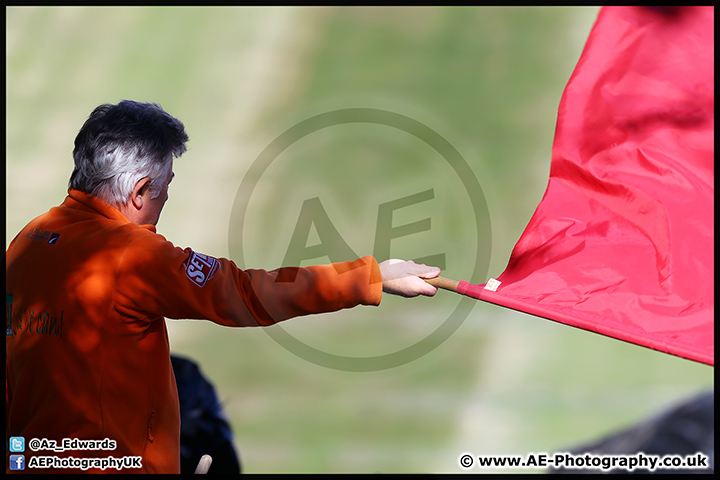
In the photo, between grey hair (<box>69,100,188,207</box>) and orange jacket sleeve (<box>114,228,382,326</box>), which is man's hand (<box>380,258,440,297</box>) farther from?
grey hair (<box>69,100,188,207</box>)

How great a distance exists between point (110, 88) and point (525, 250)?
9.03 feet

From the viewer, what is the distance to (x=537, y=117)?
12.8 feet

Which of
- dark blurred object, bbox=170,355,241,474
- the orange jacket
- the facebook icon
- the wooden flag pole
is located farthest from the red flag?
dark blurred object, bbox=170,355,241,474

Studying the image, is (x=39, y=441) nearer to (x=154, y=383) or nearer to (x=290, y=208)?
(x=154, y=383)

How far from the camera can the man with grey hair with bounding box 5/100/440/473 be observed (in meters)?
1.43

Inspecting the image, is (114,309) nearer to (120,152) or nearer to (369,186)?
(120,152)

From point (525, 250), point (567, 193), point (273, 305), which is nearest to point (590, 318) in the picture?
point (525, 250)

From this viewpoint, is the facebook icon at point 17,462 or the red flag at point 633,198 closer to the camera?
the facebook icon at point 17,462

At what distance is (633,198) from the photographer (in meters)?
1.86

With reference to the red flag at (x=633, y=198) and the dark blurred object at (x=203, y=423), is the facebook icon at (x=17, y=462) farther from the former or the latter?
the dark blurred object at (x=203, y=423)

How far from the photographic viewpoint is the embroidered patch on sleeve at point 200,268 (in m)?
1.41

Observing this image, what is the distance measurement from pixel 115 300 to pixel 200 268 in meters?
0.19

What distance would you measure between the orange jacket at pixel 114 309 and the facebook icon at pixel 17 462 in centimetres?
3

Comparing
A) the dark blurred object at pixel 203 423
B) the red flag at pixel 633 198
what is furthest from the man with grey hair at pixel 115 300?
the dark blurred object at pixel 203 423
